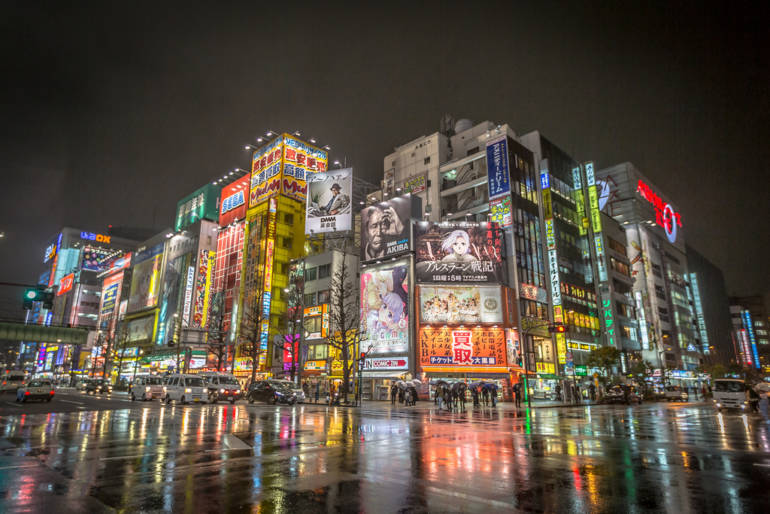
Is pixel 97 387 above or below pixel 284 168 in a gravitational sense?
below

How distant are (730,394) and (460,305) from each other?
26.1 meters

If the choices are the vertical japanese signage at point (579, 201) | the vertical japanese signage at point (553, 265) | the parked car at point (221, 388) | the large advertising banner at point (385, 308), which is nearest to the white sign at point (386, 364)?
the large advertising banner at point (385, 308)

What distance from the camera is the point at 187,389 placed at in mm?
33938

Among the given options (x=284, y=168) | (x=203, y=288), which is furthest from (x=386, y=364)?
(x=203, y=288)

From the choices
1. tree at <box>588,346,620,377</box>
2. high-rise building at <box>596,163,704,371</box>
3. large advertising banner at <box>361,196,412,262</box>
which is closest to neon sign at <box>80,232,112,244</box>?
large advertising banner at <box>361,196,412,262</box>

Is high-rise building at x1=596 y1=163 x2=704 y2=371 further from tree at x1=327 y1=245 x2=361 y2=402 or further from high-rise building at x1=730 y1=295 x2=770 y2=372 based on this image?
tree at x1=327 y1=245 x2=361 y2=402

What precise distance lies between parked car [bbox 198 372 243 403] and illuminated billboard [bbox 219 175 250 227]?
4735 centimetres

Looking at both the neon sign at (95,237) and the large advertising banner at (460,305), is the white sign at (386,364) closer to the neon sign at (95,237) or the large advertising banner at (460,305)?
the large advertising banner at (460,305)

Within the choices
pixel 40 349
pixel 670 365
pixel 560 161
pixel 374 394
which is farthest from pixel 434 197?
pixel 40 349

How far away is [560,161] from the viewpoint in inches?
2874

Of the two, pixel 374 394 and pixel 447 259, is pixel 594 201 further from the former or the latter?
pixel 374 394

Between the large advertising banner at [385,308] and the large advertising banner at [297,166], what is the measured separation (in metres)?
28.5

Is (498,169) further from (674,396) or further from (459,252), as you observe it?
(674,396)

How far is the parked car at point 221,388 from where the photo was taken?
1422 inches
